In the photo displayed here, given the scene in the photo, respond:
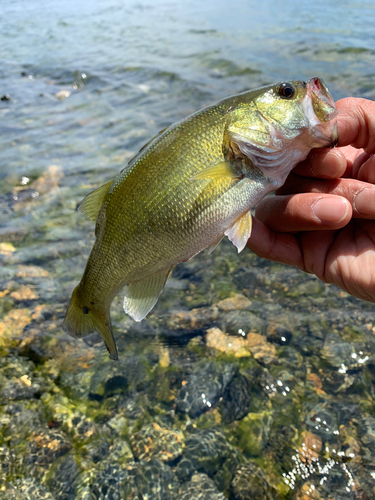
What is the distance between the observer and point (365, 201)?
7.71 feet

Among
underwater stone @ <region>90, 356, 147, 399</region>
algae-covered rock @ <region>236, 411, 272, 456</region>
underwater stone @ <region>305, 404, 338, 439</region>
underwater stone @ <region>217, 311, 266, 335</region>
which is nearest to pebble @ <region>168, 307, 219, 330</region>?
underwater stone @ <region>217, 311, 266, 335</region>

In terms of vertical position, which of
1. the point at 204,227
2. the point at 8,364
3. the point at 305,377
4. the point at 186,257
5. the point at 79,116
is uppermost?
the point at 204,227

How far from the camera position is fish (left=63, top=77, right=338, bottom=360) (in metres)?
2.18

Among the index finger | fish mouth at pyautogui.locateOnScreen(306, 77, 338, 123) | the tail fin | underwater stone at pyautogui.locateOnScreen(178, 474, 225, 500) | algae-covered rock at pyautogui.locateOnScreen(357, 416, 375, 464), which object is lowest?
underwater stone at pyautogui.locateOnScreen(178, 474, 225, 500)

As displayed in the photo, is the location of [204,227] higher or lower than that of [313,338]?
higher

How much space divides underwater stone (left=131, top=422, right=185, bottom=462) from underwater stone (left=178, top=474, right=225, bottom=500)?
255 mm

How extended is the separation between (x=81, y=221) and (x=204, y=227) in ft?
15.1

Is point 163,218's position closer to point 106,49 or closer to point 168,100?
point 168,100

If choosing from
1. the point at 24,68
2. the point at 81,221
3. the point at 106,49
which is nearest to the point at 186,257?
the point at 81,221

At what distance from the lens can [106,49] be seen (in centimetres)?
1688

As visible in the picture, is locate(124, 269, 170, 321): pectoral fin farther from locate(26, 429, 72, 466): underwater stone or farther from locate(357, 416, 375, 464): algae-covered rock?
locate(357, 416, 375, 464): algae-covered rock

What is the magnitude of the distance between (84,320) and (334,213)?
1.92 m

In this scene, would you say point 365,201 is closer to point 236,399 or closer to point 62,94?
point 236,399

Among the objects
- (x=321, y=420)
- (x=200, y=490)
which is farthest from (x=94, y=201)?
(x=321, y=420)
